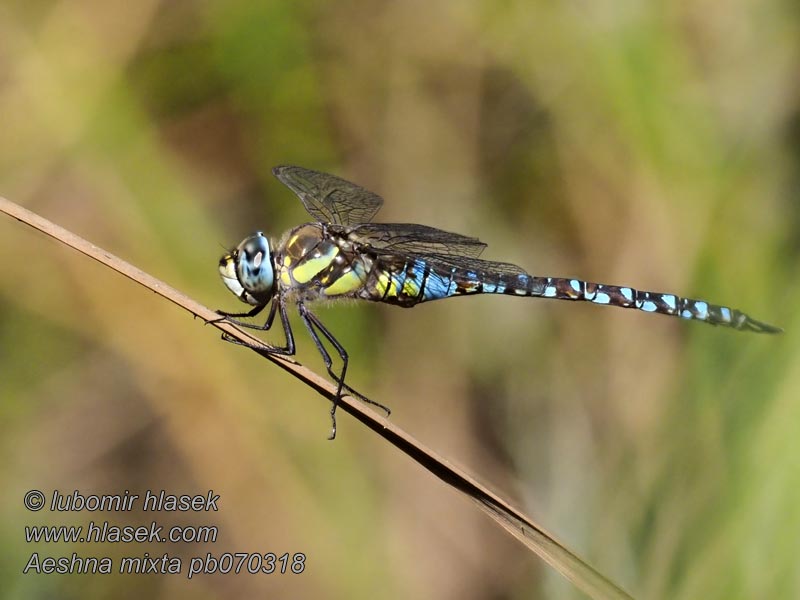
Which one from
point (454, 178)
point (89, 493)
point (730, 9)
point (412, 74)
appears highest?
point (730, 9)

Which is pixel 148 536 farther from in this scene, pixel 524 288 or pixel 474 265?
pixel 524 288

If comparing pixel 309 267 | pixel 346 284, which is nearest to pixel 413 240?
pixel 346 284

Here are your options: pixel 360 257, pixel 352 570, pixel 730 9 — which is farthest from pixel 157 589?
pixel 730 9

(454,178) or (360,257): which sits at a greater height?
(454,178)

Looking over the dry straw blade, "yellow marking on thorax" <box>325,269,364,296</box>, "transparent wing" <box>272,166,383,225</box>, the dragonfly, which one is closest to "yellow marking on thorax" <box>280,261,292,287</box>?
the dragonfly

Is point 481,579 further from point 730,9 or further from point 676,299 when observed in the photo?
point 730,9

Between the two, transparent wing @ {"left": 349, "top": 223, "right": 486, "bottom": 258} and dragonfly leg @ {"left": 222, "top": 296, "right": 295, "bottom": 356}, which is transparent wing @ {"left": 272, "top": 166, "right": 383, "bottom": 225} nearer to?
transparent wing @ {"left": 349, "top": 223, "right": 486, "bottom": 258}
